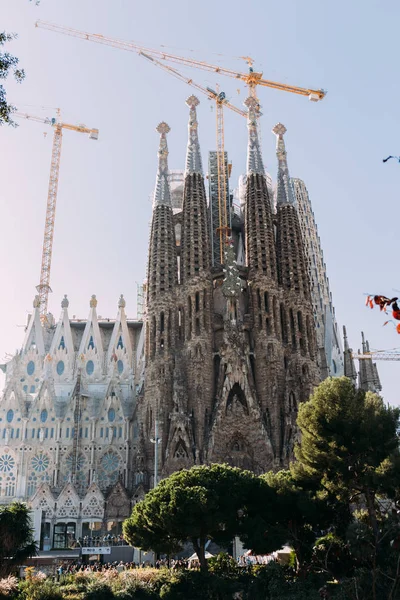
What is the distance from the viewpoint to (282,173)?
55531 mm

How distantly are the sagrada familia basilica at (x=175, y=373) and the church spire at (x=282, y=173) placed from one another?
0.13 metres

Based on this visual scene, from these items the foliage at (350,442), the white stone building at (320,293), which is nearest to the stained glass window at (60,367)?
the white stone building at (320,293)

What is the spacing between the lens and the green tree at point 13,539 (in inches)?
978

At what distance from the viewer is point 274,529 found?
25844 millimetres

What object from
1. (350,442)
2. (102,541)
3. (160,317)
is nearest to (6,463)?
(102,541)

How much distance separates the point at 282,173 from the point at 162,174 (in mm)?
10239

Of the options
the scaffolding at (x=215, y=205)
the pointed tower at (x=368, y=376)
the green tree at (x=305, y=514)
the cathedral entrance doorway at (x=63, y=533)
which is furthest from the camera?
the pointed tower at (x=368, y=376)

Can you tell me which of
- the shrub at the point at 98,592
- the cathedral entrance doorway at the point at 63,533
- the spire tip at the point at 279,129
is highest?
the spire tip at the point at 279,129

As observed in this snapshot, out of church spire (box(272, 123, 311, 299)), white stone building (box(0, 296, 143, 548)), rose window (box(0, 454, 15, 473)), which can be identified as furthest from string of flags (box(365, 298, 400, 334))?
rose window (box(0, 454, 15, 473))

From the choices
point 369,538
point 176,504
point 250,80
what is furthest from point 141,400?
point 250,80

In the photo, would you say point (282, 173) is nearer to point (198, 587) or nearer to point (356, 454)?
point (356, 454)

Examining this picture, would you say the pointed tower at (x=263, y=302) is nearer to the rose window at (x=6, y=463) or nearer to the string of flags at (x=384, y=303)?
the rose window at (x=6, y=463)

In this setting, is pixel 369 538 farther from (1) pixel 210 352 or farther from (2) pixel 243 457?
(1) pixel 210 352

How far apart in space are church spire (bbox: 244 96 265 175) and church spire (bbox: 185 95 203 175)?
418 centimetres
